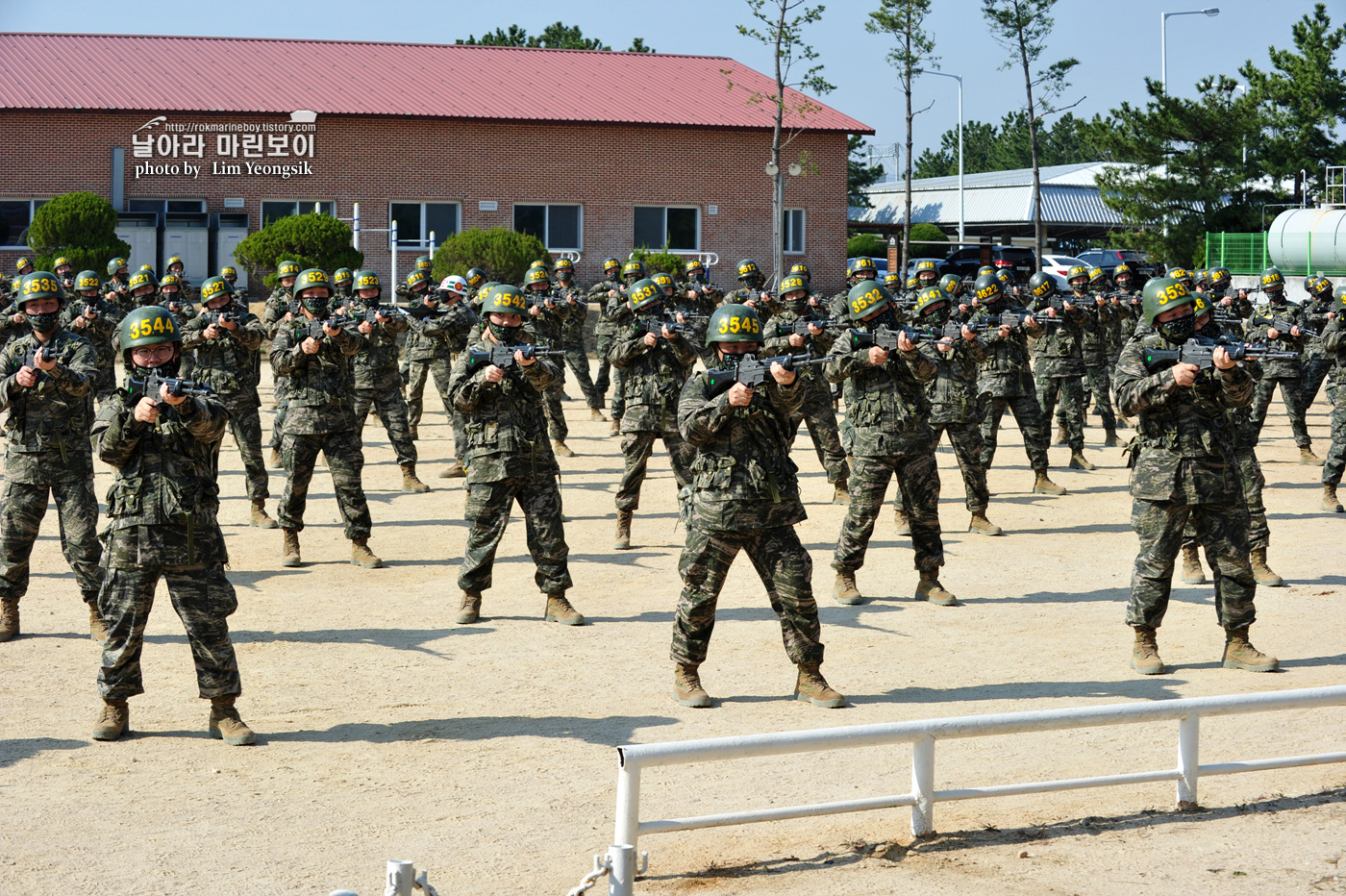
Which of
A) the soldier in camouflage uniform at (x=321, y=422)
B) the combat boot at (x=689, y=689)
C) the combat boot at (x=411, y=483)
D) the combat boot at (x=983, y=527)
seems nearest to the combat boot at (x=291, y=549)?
the soldier in camouflage uniform at (x=321, y=422)

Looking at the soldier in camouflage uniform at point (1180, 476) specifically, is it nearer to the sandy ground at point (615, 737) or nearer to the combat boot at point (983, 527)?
the sandy ground at point (615, 737)

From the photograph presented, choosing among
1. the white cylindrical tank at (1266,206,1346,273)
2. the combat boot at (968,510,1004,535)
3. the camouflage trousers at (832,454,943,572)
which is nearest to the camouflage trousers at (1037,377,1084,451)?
the combat boot at (968,510,1004,535)

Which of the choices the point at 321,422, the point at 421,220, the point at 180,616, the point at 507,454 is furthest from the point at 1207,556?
the point at 421,220

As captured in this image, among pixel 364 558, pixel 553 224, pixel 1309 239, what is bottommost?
pixel 364 558

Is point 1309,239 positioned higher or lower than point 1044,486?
higher

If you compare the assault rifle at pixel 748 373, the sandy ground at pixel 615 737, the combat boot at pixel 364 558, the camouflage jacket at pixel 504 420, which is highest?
the assault rifle at pixel 748 373

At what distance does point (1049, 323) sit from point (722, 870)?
11.7 meters

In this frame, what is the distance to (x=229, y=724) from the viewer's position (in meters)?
7.21

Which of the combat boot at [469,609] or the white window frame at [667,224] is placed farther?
the white window frame at [667,224]

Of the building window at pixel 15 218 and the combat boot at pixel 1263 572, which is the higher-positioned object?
the building window at pixel 15 218

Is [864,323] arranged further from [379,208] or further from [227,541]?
[379,208]

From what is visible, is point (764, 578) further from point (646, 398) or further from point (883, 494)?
point (646, 398)

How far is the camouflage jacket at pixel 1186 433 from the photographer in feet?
26.9

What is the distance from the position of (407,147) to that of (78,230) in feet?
28.8
